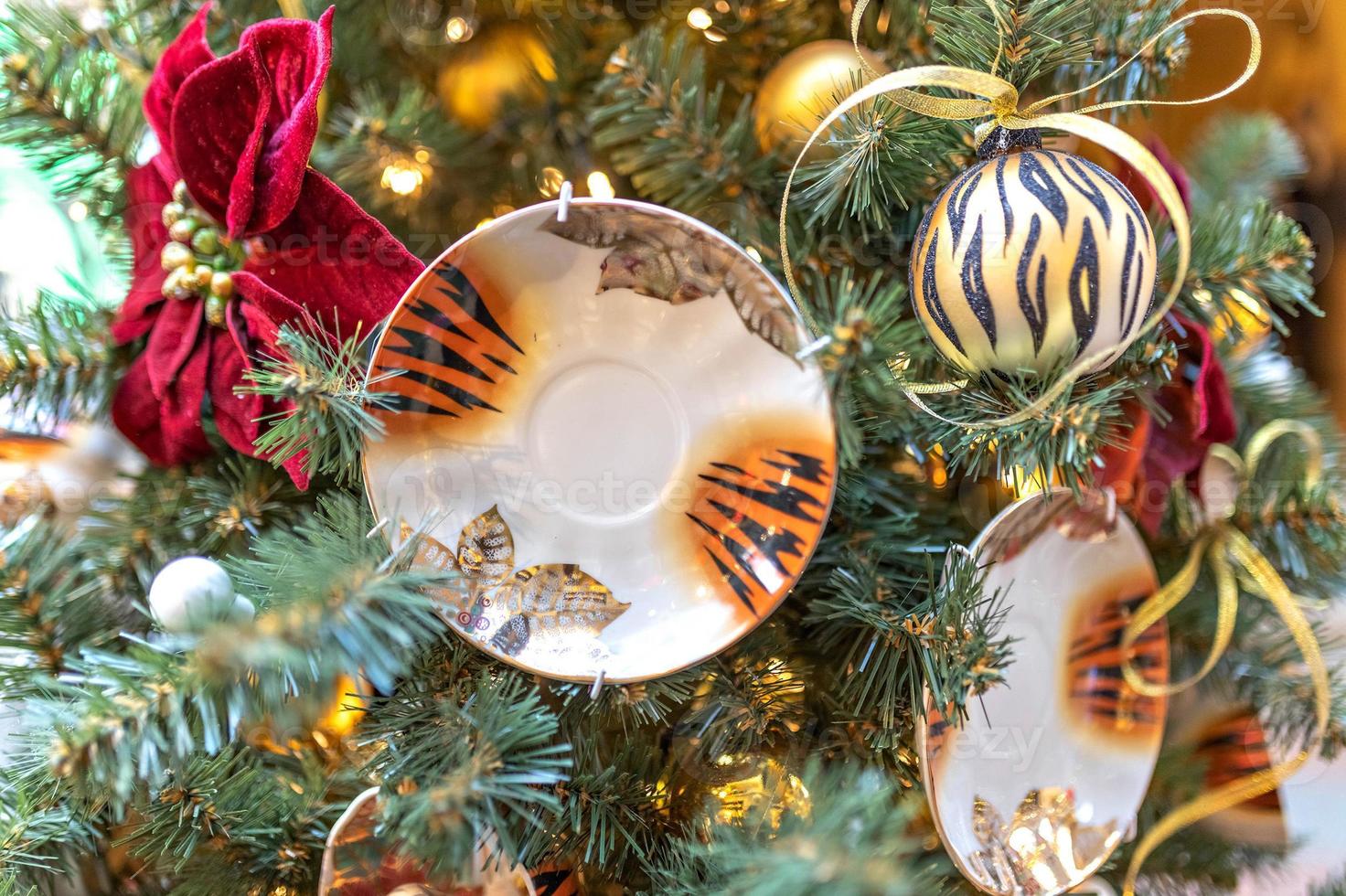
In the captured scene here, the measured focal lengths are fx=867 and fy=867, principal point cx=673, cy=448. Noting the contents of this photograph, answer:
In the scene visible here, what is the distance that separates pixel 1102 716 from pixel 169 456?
514 millimetres

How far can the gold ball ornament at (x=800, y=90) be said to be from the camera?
0.45 meters

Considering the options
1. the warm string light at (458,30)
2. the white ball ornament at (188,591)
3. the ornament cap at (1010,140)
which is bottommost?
the white ball ornament at (188,591)

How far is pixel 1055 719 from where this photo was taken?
0.47 metres

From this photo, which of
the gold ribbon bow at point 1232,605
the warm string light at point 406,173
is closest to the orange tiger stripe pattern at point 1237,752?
the gold ribbon bow at point 1232,605

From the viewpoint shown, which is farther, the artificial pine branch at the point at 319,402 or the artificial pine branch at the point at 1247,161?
the artificial pine branch at the point at 1247,161

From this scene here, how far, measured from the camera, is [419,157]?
53 cm

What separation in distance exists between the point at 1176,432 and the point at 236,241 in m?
0.50

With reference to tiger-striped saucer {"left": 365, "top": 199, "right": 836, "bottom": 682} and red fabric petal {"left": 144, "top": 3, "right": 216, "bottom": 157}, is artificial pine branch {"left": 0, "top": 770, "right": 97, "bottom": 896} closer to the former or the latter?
tiger-striped saucer {"left": 365, "top": 199, "right": 836, "bottom": 682}

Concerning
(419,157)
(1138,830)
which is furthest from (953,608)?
(419,157)

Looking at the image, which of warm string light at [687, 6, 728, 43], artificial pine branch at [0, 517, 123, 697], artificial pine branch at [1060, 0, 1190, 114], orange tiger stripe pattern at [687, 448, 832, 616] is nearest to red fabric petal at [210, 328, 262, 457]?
artificial pine branch at [0, 517, 123, 697]

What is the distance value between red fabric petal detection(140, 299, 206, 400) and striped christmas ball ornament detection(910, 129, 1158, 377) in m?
0.34

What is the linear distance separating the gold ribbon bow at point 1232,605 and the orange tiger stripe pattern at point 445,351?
37 centimetres

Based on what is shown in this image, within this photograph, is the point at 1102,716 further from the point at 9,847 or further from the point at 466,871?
the point at 9,847

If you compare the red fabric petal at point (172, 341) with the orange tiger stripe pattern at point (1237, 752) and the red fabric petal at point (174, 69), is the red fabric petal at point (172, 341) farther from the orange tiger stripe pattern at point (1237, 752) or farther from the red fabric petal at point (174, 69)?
the orange tiger stripe pattern at point (1237, 752)
